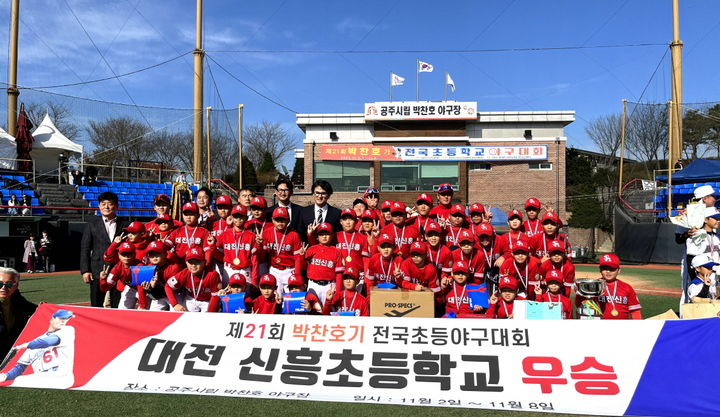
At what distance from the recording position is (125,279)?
637 cm

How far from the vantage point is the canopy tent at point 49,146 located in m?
23.6

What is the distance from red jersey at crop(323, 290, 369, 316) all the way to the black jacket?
10.6ft

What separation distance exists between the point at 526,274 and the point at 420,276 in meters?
1.46

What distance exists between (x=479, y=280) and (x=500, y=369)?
8.66ft

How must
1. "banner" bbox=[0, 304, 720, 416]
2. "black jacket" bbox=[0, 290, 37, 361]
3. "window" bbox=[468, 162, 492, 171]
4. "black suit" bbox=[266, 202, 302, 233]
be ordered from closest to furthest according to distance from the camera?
1. "banner" bbox=[0, 304, 720, 416]
2. "black jacket" bbox=[0, 290, 37, 361]
3. "black suit" bbox=[266, 202, 302, 233]
4. "window" bbox=[468, 162, 492, 171]

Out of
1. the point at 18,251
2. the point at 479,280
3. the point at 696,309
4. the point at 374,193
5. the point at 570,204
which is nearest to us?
the point at 696,309

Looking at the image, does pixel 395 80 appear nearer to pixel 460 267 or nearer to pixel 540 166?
pixel 540 166

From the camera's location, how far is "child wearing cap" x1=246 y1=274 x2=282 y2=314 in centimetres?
582

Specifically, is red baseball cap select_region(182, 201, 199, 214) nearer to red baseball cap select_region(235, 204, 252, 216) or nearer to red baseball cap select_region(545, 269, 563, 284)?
red baseball cap select_region(235, 204, 252, 216)

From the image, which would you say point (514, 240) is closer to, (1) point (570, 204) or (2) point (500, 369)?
(2) point (500, 369)

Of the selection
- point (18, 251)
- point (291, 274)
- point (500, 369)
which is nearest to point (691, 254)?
point (500, 369)

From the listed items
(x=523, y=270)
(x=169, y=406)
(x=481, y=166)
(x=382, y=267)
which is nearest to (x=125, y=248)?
(x=169, y=406)

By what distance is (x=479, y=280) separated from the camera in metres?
6.69

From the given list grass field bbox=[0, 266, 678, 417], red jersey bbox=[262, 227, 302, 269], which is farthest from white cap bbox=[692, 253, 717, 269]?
red jersey bbox=[262, 227, 302, 269]
